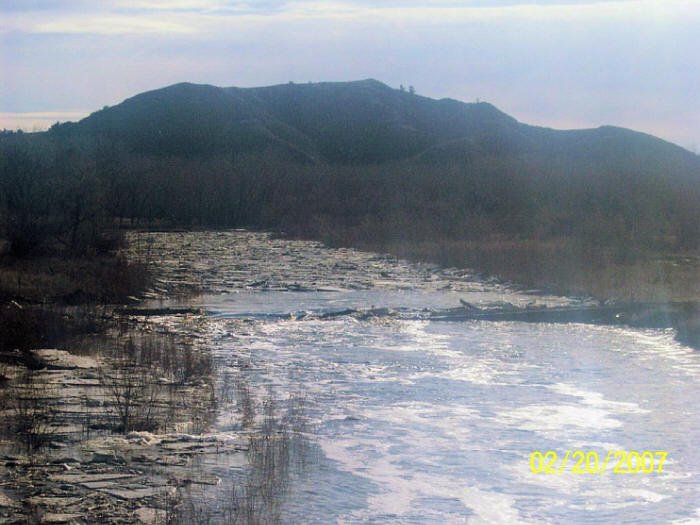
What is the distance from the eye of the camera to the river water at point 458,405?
7801 mm

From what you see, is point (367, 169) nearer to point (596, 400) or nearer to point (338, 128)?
point (338, 128)

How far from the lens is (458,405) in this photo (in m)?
11.2

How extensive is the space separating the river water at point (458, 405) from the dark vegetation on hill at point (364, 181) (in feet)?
25.5

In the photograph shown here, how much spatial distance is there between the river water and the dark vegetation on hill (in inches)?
306

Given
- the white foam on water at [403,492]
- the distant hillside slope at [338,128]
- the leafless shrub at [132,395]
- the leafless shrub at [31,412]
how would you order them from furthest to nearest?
1. the distant hillside slope at [338,128]
2. the leafless shrub at [132,395]
3. the leafless shrub at [31,412]
4. the white foam on water at [403,492]

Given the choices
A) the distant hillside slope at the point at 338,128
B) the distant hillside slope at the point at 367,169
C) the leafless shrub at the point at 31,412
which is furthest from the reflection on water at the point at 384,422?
the distant hillside slope at the point at 338,128

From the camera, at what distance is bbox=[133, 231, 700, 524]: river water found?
7.80 meters

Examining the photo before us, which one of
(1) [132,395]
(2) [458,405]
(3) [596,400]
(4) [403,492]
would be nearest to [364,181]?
(3) [596,400]

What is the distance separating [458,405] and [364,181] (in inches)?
3053

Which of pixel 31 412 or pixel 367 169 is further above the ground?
pixel 367 169

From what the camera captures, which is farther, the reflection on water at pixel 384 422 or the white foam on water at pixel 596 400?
the white foam on water at pixel 596 400

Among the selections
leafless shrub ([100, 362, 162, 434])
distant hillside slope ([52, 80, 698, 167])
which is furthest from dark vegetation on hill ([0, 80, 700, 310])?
leafless shrub ([100, 362, 162, 434])

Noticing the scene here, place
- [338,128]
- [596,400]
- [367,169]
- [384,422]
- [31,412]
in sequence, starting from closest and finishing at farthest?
1. [31,412]
2. [384,422]
3. [596,400]
4. [367,169]
5. [338,128]

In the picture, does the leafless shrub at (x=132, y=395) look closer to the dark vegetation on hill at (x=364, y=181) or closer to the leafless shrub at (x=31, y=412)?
the leafless shrub at (x=31, y=412)
